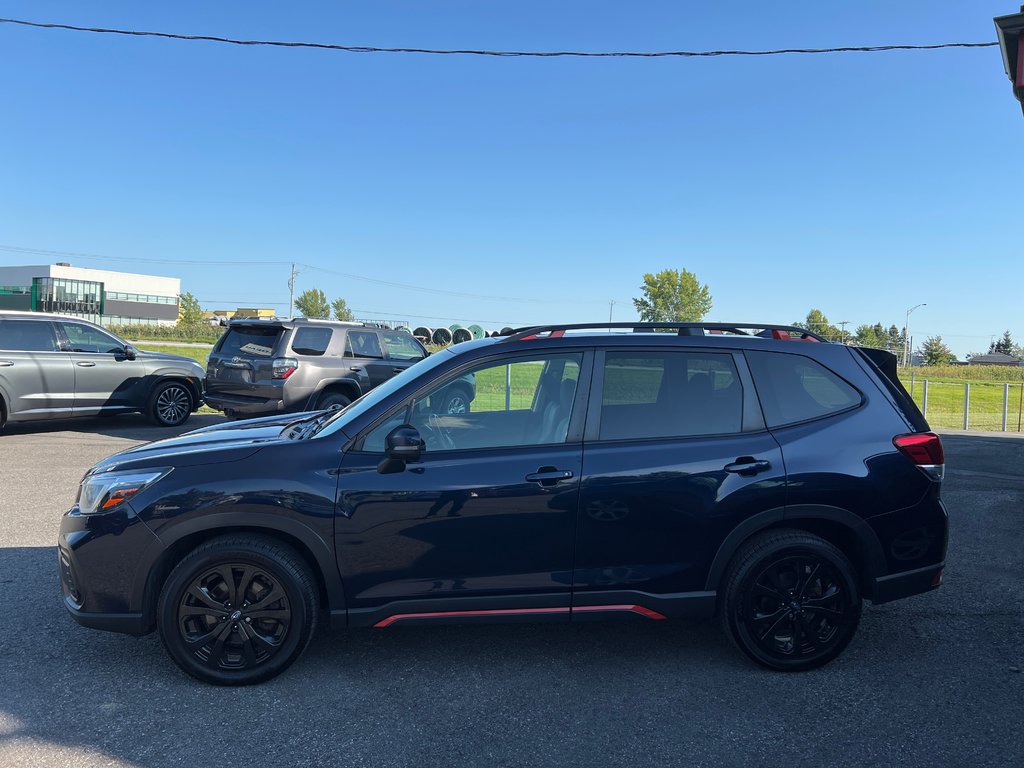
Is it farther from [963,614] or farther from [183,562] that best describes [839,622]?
[183,562]

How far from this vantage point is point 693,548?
3709 millimetres

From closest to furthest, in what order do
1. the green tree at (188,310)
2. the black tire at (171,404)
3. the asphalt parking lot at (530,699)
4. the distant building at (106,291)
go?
the asphalt parking lot at (530,699) < the black tire at (171,404) < the distant building at (106,291) < the green tree at (188,310)

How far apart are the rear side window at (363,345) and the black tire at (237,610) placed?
8.10 meters

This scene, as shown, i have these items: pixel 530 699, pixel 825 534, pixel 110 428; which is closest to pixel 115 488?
pixel 530 699

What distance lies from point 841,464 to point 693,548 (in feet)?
2.84

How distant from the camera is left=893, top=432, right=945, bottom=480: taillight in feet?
12.8

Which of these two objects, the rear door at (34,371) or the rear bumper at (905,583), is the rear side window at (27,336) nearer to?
the rear door at (34,371)

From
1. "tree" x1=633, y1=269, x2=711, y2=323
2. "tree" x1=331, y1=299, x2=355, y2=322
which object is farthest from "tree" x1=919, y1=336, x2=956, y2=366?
"tree" x1=331, y1=299, x2=355, y2=322

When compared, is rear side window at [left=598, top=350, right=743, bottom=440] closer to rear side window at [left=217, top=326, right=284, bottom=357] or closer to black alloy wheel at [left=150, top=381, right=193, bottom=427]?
rear side window at [left=217, top=326, right=284, bottom=357]

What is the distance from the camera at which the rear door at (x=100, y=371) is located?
37.0 feet

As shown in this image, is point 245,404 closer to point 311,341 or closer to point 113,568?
point 311,341

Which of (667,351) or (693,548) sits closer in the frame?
(693,548)

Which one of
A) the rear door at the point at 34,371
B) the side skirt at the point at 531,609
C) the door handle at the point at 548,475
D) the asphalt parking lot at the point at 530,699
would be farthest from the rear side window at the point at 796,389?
the rear door at the point at 34,371

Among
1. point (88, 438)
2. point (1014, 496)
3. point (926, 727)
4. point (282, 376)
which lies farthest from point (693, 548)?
point (88, 438)
